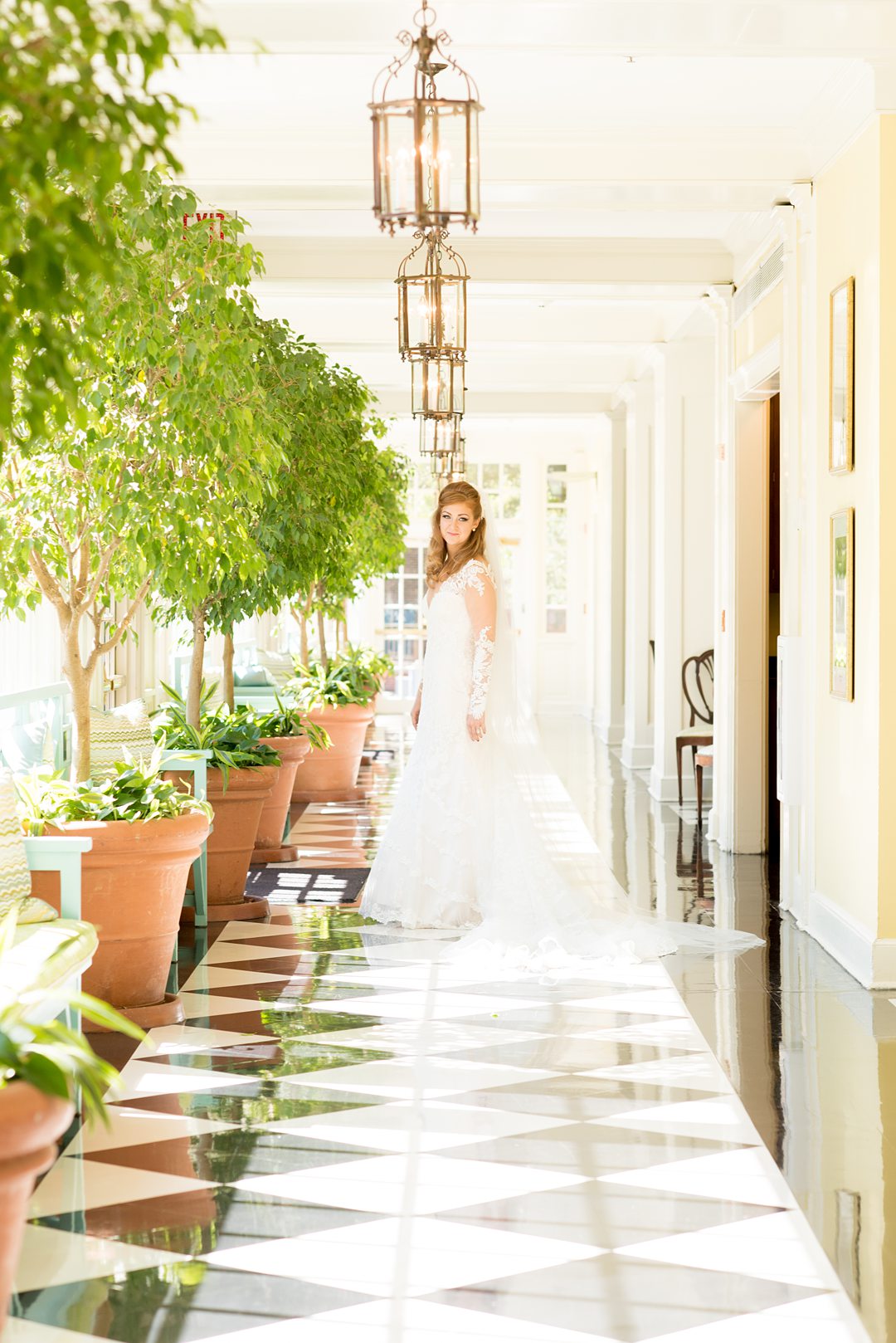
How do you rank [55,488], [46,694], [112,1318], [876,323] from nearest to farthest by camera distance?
→ [112,1318]
[55,488]
[876,323]
[46,694]

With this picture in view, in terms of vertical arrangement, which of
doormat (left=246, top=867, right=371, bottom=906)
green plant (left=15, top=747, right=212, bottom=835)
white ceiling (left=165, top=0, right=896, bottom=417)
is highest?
white ceiling (left=165, top=0, right=896, bottom=417)

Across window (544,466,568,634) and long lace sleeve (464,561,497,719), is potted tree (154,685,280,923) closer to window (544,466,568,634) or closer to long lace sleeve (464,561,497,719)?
long lace sleeve (464,561,497,719)

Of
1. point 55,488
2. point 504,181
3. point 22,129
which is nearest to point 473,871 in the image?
point 55,488

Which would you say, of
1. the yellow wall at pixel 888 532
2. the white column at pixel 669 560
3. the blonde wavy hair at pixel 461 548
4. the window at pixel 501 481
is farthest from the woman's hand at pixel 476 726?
the window at pixel 501 481

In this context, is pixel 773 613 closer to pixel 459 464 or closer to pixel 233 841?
pixel 459 464

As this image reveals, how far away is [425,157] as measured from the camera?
10.9 ft

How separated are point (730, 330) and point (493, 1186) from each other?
610 centimetres

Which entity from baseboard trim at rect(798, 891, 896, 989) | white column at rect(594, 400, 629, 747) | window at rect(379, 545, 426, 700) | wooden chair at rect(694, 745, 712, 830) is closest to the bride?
baseboard trim at rect(798, 891, 896, 989)

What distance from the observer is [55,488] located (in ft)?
14.8

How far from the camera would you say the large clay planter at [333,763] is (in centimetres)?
1020

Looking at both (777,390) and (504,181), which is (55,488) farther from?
(777,390)

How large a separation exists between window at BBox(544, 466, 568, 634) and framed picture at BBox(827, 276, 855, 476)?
Result: 12.3m

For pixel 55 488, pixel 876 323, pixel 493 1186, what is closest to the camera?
pixel 493 1186

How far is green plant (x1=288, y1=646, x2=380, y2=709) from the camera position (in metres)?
10.5
